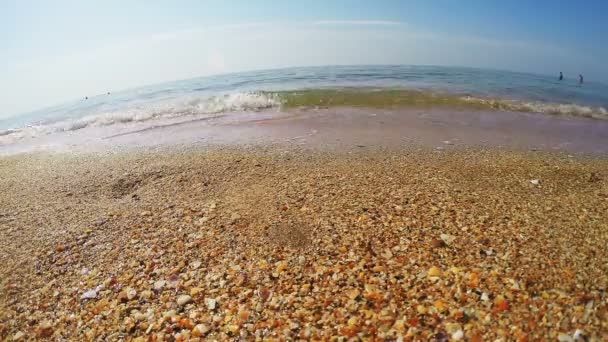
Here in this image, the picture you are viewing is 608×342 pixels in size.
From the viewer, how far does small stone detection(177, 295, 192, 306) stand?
415cm

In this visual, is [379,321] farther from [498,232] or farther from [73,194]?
[73,194]

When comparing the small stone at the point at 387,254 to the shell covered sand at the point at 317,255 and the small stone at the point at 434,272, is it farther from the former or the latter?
the small stone at the point at 434,272

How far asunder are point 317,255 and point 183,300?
1.90 m

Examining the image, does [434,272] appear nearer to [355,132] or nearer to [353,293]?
[353,293]

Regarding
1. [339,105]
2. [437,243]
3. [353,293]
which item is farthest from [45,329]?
[339,105]

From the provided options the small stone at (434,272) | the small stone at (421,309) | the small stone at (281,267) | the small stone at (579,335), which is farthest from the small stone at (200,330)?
the small stone at (579,335)

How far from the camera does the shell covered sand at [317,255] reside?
144 inches

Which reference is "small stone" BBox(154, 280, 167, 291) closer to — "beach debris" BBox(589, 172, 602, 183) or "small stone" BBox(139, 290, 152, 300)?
"small stone" BBox(139, 290, 152, 300)

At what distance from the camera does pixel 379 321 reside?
3596mm

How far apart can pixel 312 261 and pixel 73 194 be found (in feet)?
22.3

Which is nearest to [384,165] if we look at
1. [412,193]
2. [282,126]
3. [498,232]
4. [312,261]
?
[412,193]

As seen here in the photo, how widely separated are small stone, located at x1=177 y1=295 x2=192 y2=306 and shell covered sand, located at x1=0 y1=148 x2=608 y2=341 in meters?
0.03

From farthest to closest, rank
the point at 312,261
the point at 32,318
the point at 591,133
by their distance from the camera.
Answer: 1. the point at 591,133
2. the point at 312,261
3. the point at 32,318

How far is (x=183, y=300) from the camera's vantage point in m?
4.19
